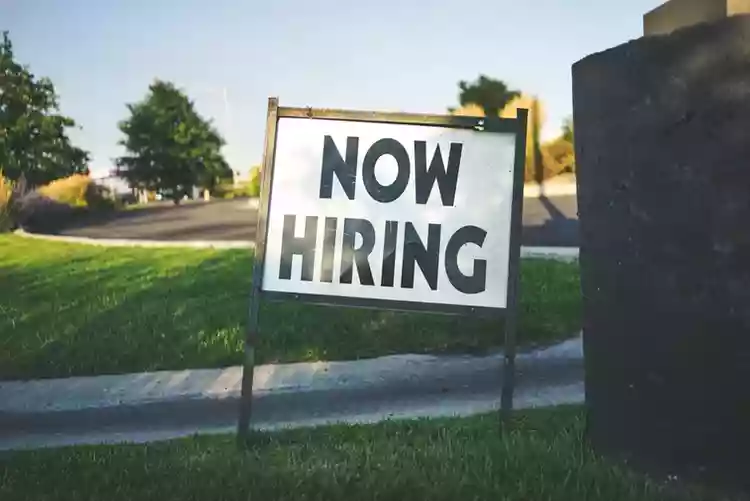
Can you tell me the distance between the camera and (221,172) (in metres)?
5.52

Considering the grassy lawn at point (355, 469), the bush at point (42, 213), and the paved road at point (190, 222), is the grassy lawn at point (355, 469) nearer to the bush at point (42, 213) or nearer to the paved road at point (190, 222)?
the bush at point (42, 213)

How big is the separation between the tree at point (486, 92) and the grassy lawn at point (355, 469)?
220 centimetres

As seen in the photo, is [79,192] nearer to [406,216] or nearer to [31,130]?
[31,130]

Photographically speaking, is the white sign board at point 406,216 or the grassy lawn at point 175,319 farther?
the grassy lawn at point 175,319

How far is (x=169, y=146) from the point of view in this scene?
214 inches

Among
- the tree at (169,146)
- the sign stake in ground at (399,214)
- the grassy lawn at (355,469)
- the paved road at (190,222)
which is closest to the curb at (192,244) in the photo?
the paved road at (190,222)

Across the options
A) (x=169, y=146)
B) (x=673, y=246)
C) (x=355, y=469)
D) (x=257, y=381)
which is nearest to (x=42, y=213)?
(x=169, y=146)

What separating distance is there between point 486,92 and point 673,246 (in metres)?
2.78

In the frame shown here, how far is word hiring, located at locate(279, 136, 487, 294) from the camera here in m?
3.31

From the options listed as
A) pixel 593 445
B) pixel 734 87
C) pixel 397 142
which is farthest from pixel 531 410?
pixel 734 87

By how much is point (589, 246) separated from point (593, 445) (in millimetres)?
757

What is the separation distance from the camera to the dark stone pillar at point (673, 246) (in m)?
2.46

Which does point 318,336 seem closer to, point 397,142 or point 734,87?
point 397,142

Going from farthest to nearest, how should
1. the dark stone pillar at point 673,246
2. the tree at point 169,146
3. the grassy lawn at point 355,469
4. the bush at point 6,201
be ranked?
the tree at point 169,146, the bush at point 6,201, the grassy lawn at point 355,469, the dark stone pillar at point 673,246
